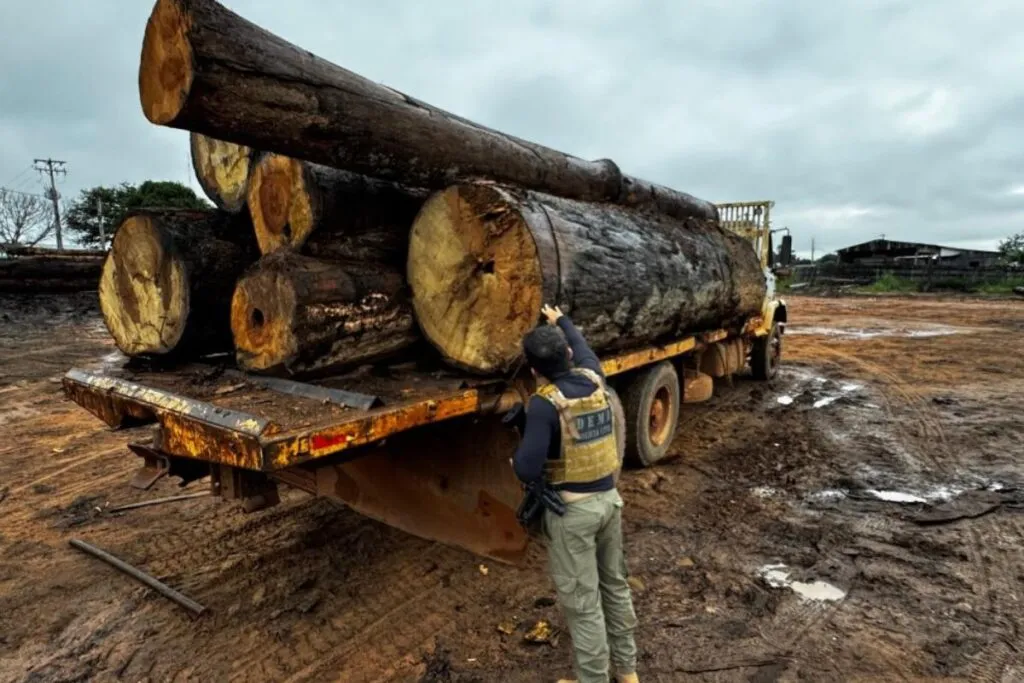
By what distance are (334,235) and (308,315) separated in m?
0.69

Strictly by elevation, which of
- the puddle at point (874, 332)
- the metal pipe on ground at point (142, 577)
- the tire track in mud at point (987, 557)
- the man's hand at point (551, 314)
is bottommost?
the tire track in mud at point (987, 557)

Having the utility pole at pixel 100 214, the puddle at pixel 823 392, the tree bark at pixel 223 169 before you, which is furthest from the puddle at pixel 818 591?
the utility pole at pixel 100 214

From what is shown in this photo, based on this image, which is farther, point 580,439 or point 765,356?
point 765,356

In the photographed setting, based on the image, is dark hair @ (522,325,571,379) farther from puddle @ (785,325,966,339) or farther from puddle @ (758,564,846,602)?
puddle @ (785,325,966,339)

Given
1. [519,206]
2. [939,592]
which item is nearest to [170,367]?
[519,206]

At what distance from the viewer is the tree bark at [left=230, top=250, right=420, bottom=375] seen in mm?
2898

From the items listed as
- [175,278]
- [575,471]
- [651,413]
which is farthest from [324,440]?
[651,413]

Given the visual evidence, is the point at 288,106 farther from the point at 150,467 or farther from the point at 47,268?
the point at 47,268

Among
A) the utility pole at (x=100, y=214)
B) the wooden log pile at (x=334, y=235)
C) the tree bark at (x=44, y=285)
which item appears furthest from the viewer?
the utility pole at (x=100, y=214)

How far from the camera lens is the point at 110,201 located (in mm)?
31234

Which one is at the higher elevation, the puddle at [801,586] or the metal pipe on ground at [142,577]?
the metal pipe on ground at [142,577]

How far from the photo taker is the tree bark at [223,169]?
12.8 ft

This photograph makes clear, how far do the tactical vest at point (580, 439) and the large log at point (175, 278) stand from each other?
2.29m

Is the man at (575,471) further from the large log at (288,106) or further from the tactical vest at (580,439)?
the large log at (288,106)
